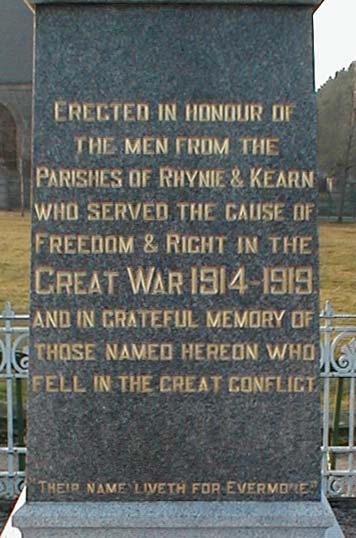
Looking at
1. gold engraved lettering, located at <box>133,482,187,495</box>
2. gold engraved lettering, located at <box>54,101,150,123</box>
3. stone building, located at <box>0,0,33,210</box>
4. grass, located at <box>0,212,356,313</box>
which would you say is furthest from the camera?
stone building, located at <box>0,0,33,210</box>

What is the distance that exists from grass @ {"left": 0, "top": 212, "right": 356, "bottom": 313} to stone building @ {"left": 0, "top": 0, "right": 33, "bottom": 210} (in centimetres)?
326

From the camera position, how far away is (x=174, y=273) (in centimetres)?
288

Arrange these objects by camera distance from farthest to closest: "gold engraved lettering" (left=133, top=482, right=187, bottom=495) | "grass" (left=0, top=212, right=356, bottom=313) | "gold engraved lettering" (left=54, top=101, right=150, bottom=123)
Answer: "grass" (left=0, top=212, right=356, bottom=313) → "gold engraved lettering" (left=133, top=482, right=187, bottom=495) → "gold engraved lettering" (left=54, top=101, right=150, bottom=123)

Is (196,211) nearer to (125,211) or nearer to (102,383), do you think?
(125,211)

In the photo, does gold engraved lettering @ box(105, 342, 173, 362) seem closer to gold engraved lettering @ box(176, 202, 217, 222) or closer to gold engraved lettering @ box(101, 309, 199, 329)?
Result: gold engraved lettering @ box(101, 309, 199, 329)

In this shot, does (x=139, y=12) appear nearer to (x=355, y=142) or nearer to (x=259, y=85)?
(x=259, y=85)

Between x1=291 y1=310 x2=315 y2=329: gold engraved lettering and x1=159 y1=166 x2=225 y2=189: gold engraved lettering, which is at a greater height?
x1=159 y1=166 x2=225 y2=189: gold engraved lettering

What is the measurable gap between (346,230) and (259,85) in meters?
16.3

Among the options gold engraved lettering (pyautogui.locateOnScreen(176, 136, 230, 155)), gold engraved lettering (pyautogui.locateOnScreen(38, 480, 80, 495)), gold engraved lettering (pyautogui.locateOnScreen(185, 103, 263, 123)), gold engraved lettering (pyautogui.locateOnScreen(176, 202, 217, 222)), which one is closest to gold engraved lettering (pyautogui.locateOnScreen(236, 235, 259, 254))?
gold engraved lettering (pyautogui.locateOnScreen(176, 202, 217, 222))

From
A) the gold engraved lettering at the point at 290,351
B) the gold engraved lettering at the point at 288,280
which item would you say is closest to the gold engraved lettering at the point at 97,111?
the gold engraved lettering at the point at 288,280

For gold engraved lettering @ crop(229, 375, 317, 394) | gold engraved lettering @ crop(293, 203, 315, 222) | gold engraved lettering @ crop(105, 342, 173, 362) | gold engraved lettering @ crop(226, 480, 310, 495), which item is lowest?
gold engraved lettering @ crop(226, 480, 310, 495)

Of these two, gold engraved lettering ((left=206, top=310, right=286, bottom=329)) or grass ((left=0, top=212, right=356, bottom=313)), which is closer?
gold engraved lettering ((left=206, top=310, right=286, bottom=329))

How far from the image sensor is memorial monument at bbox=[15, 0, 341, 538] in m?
2.83

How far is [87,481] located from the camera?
2.93m
